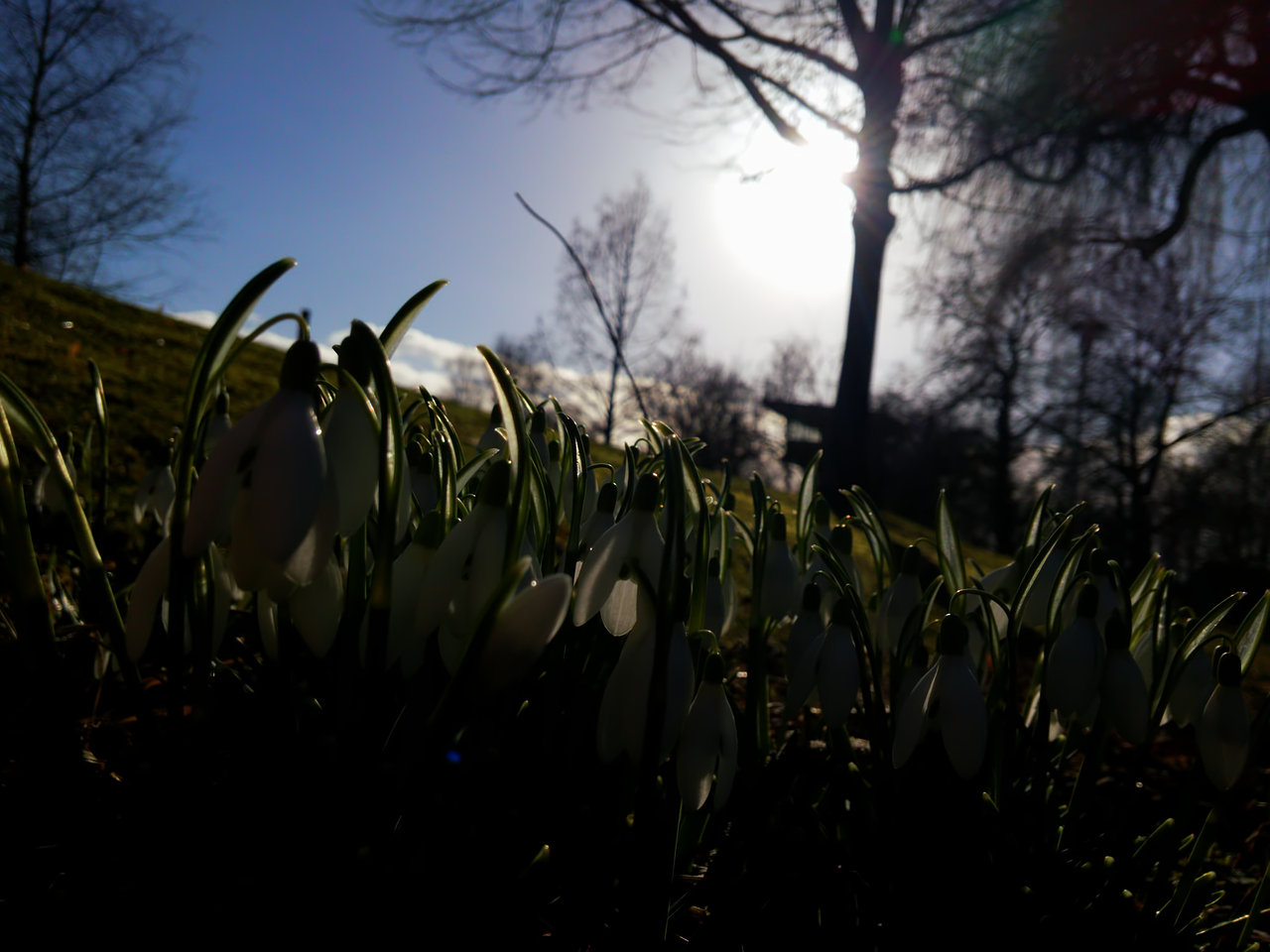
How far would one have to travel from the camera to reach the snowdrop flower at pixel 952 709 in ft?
2.73

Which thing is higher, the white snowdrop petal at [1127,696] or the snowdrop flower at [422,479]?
the snowdrop flower at [422,479]

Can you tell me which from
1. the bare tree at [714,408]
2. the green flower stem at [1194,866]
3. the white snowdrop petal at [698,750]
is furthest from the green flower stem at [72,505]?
the bare tree at [714,408]

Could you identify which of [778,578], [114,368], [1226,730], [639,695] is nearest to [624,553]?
[639,695]

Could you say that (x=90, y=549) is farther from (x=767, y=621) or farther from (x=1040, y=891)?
(x=1040, y=891)

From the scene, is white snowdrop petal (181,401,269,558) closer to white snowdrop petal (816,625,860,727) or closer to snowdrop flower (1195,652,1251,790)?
white snowdrop petal (816,625,860,727)

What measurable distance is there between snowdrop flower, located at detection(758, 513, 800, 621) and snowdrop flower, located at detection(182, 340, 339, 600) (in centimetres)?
72

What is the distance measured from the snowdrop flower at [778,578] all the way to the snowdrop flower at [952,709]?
0.28 metres

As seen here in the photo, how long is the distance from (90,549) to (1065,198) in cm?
981

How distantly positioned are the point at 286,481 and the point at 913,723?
776 millimetres

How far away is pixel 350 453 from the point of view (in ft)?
2.19

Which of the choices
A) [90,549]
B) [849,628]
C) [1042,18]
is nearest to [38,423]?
[90,549]

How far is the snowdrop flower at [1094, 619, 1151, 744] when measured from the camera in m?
0.91

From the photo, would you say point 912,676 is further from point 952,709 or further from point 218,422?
point 218,422

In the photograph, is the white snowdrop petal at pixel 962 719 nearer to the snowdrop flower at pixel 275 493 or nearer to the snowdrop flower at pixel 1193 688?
the snowdrop flower at pixel 1193 688
